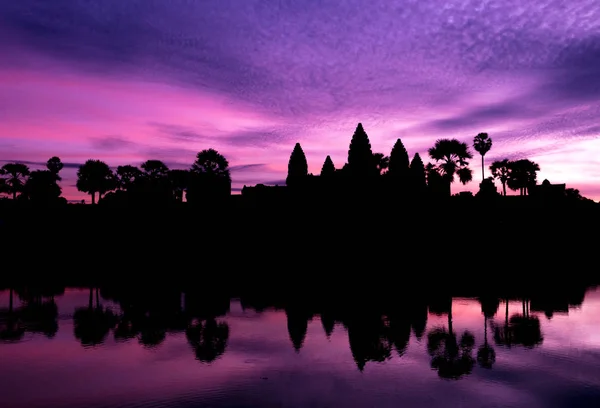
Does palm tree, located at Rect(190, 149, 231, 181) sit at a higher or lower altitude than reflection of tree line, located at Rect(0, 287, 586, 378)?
higher

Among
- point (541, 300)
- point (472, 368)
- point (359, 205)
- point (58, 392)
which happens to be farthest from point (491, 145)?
point (58, 392)

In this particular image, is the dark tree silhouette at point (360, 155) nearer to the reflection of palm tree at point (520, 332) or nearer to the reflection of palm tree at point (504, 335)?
the reflection of palm tree at point (520, 332)

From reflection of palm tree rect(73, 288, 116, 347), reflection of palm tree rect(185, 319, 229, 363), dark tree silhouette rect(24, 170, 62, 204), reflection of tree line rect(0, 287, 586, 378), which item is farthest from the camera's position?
dark tree silhouette rect(24, 170, 62, 204)

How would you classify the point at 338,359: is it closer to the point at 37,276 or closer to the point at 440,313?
the point at 440,313

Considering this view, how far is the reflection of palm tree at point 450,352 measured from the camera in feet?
42.4

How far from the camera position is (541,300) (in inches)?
936

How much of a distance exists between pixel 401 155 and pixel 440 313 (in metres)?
50.4

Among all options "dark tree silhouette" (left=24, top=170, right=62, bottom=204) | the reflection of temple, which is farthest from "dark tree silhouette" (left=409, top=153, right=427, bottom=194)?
"dark tree silhouette" (left=24, top=170, right=62, bottom=204)

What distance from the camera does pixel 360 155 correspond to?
62.1 meters

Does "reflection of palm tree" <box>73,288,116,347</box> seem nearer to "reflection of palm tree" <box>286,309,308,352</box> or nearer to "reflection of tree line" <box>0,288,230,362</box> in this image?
"reflection of tree line" <box>0,288,230,362</box>

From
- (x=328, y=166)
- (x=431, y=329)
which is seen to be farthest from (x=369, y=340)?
(x=328, y=166)

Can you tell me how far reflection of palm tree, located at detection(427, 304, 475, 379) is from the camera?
12922mm

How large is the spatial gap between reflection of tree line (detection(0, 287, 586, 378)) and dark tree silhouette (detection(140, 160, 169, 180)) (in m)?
82.7

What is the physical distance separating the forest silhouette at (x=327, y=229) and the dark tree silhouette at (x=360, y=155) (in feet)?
0.40
